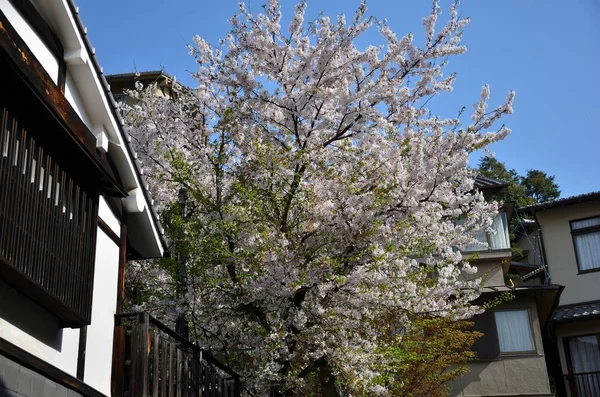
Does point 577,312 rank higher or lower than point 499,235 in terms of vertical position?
lower

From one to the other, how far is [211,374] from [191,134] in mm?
5836

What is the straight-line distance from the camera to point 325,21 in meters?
13.5

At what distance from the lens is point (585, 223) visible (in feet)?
88.1

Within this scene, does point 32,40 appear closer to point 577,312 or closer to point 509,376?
point 509,376

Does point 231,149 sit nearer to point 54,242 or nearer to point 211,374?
point 211,374

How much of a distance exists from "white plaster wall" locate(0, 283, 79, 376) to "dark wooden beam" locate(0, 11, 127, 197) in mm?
1856

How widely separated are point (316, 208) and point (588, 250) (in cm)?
1717

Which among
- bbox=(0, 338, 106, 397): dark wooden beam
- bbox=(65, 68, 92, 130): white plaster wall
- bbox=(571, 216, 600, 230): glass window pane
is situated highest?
bbox=(571, 216, 600, 230): glass window pane

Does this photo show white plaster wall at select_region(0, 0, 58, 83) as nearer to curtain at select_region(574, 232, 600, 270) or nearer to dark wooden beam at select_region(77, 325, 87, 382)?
dark wooden beam at select_region(77, 325, 87, 382)

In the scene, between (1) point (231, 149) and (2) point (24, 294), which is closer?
(2) point (24, 294)

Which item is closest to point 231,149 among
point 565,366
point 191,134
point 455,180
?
point 191,134

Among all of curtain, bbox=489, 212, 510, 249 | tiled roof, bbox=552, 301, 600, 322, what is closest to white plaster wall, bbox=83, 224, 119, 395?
curtain, bbox=489, 212, 510, 249

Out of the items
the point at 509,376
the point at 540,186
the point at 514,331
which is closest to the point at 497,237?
the point at 514,331

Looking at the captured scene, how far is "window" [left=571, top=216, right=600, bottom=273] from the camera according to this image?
1043 inches
